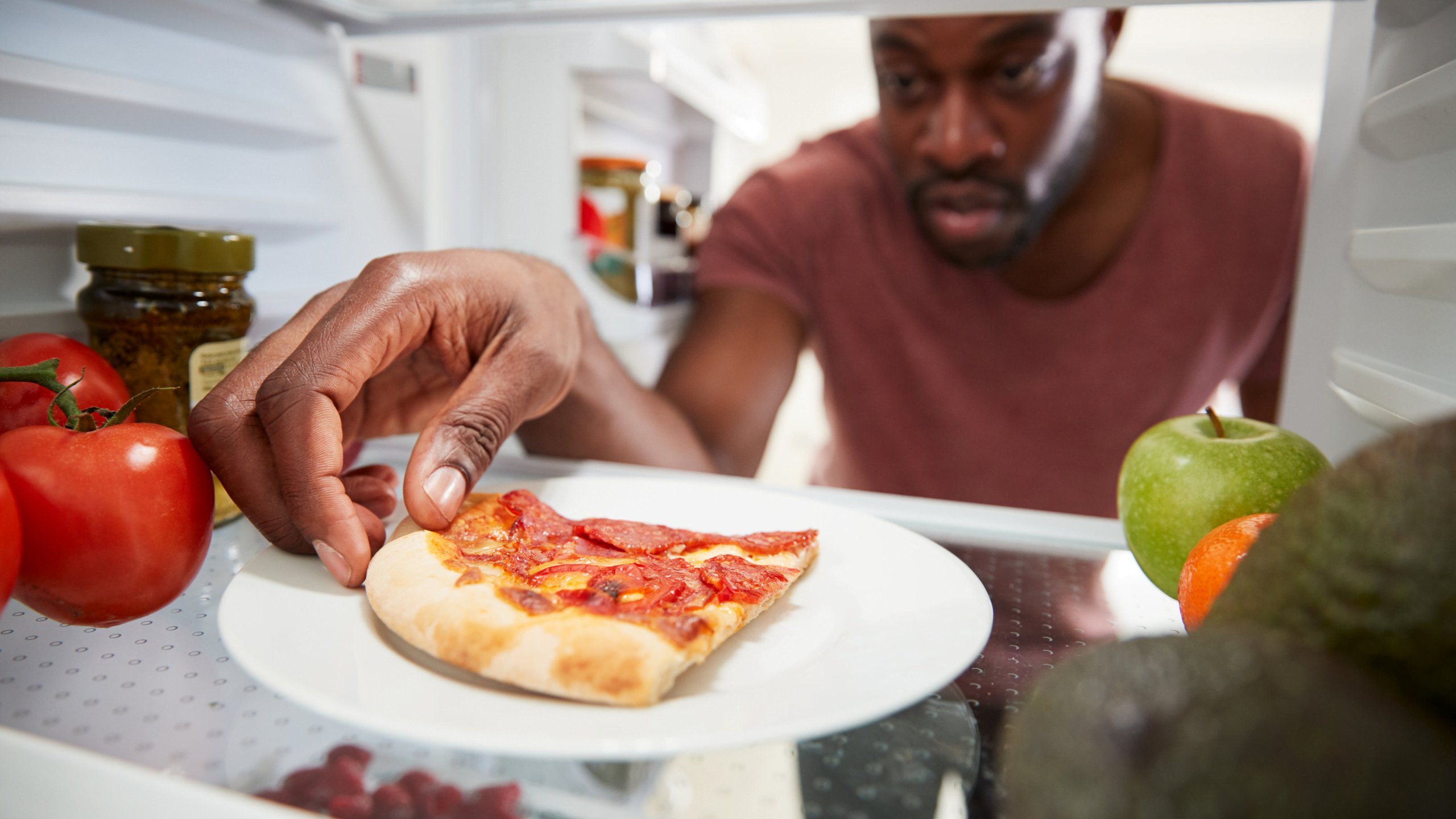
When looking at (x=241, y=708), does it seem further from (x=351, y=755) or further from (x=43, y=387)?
(x=43, y=387)

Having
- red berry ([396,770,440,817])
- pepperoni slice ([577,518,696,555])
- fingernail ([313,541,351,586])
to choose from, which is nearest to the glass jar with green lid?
fingernail ([313,541,351,586])

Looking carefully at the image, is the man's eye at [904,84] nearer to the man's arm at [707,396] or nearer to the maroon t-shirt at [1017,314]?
the maroon t-shirt at [1017,314]

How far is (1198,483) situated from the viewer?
1.94 ft

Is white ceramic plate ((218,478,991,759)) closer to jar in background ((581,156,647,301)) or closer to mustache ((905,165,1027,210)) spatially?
mustache ((905,165,1027,210))

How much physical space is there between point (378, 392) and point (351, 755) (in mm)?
507

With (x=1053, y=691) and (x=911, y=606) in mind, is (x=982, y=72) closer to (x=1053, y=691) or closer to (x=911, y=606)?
(x=911, y=606)

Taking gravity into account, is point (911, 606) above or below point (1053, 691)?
below

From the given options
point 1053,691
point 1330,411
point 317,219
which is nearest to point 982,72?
point 1330,411

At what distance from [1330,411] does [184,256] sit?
105cm

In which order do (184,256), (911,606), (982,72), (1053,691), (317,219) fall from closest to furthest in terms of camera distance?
(1053,691) < (911,606) < (184,256) < (317,219) < (982,72)

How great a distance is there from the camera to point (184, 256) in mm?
635

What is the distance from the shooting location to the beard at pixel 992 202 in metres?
1.40

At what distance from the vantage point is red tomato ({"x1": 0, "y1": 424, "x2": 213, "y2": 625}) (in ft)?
1.54

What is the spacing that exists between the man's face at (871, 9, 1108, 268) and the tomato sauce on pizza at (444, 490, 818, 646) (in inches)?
37.4
